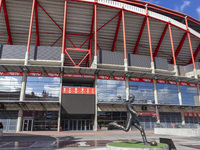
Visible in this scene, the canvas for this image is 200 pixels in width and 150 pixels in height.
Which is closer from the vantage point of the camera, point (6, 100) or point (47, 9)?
point (6, 100)

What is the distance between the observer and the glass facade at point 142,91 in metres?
29.8

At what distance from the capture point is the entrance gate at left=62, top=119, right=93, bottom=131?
2806cm

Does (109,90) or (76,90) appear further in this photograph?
(109,90)

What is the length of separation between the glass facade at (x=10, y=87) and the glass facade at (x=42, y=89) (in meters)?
1.43

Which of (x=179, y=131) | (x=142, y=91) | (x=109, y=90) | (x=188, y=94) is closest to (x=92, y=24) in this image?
(x=109, y=90)

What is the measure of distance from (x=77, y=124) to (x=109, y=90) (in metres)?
8.62

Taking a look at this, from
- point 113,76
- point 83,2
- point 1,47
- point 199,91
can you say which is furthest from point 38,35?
point 199,91

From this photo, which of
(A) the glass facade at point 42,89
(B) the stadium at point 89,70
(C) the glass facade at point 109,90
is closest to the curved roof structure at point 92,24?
(B) the stadium at point 89,70

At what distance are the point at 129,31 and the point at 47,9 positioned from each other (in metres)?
19.0

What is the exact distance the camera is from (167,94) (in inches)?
1261

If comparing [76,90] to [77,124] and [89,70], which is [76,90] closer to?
[89,70]

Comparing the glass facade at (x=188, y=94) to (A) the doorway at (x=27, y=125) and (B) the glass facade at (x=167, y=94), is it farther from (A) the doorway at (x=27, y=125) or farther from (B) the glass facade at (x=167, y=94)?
(A) the doorway at (x=27, y=125)

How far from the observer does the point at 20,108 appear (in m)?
25.1

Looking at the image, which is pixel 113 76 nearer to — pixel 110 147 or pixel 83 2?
pixel 83 2
